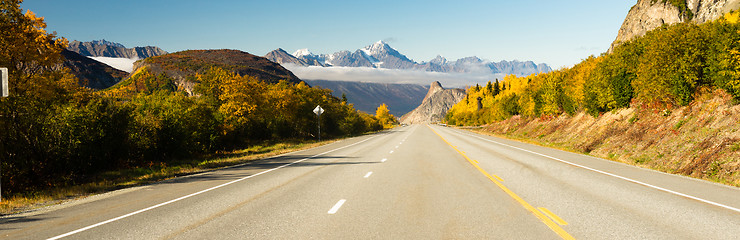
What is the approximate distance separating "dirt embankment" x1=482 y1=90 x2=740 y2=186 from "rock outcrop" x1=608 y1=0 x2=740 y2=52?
7426 cm

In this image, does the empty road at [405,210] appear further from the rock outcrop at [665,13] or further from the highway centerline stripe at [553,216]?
the rock outcrop at [665,13]

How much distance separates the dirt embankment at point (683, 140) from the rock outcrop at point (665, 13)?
7426cm

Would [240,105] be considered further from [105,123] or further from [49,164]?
[49,164]

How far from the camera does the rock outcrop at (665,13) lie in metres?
90.4

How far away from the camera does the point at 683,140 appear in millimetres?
16734

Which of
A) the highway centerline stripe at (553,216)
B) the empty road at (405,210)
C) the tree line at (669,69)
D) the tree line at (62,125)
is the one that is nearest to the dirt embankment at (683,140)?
the tree line at (669,69)

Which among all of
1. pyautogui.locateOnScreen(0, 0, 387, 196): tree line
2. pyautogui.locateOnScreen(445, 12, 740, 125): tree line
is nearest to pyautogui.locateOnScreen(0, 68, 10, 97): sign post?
pyautogui.locateOnScreen(0, 0, 387, 196): tree line

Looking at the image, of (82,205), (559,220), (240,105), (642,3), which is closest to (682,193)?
(559,220)

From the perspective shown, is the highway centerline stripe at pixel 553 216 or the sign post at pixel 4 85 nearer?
the highway centerline stripe at pixel 553 216

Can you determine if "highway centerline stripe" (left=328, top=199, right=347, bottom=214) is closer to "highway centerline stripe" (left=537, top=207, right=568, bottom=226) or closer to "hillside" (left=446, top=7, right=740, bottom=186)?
"highway centerline stripe" (left=537, top=207, right=568, bottom=226)

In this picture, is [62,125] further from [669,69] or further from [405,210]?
[669,69]

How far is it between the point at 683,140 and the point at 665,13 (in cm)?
11542

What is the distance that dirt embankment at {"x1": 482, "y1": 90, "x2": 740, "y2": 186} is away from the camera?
12.8 metres

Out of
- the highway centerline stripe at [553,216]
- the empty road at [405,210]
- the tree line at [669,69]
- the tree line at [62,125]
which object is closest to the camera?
the empty road at [405,210]
